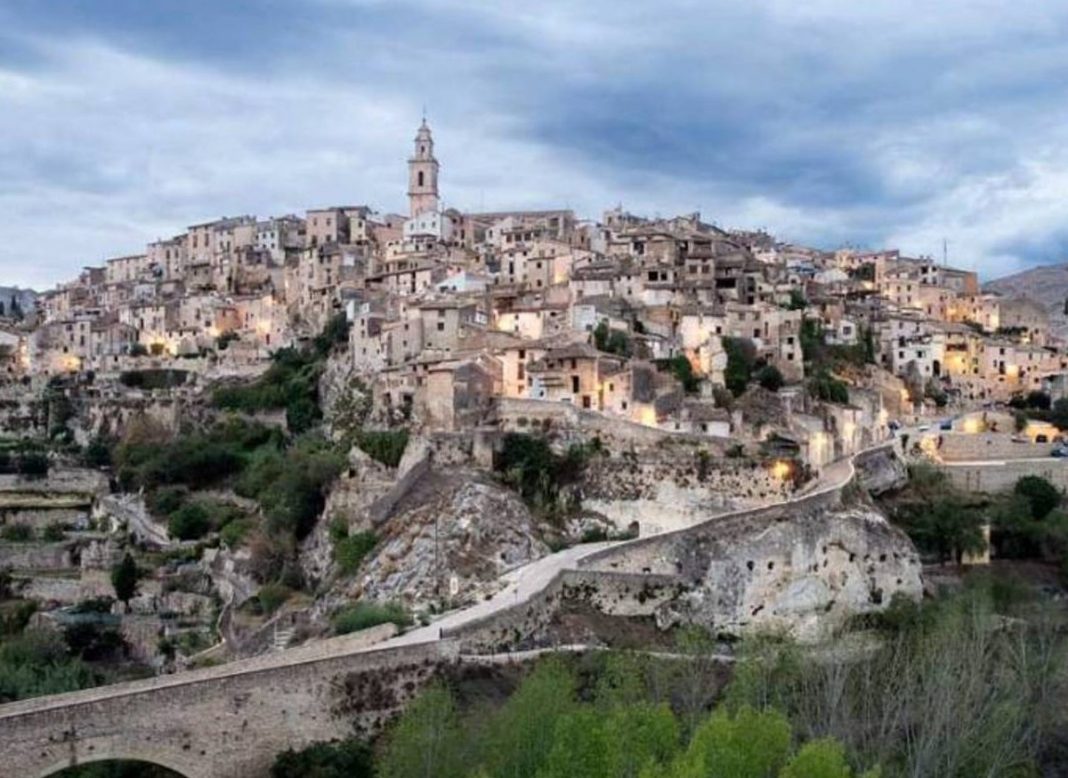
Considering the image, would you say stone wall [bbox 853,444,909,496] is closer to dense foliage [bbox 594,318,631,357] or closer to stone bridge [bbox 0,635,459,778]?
dense foliage [bbox 594,318,631,357]

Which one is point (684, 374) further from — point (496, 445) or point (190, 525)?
point (190, 525)

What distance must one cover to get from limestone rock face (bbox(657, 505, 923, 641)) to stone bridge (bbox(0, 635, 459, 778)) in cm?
962

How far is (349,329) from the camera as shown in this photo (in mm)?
53562

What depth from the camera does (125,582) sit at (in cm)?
4253

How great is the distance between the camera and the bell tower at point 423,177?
7919cm

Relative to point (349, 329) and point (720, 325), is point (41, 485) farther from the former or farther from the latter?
point (720, 325)

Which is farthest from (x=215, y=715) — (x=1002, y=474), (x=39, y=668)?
(x=1002, y=474)

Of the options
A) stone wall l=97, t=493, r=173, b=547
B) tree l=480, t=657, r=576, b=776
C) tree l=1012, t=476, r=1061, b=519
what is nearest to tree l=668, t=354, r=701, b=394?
tree l=1012, t=476, r=1061, b=519

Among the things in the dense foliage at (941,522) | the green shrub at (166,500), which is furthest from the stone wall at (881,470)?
the green shrub at (166,500)

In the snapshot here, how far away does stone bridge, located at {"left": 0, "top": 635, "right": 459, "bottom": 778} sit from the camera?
20.0 meters

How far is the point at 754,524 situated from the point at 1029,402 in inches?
1047

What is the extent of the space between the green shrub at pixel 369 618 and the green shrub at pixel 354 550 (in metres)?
5.57

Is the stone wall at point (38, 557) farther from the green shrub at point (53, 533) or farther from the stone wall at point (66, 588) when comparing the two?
the stone wall at point (66, 588)

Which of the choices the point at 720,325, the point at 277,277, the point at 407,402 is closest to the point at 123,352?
the point at 277,277
